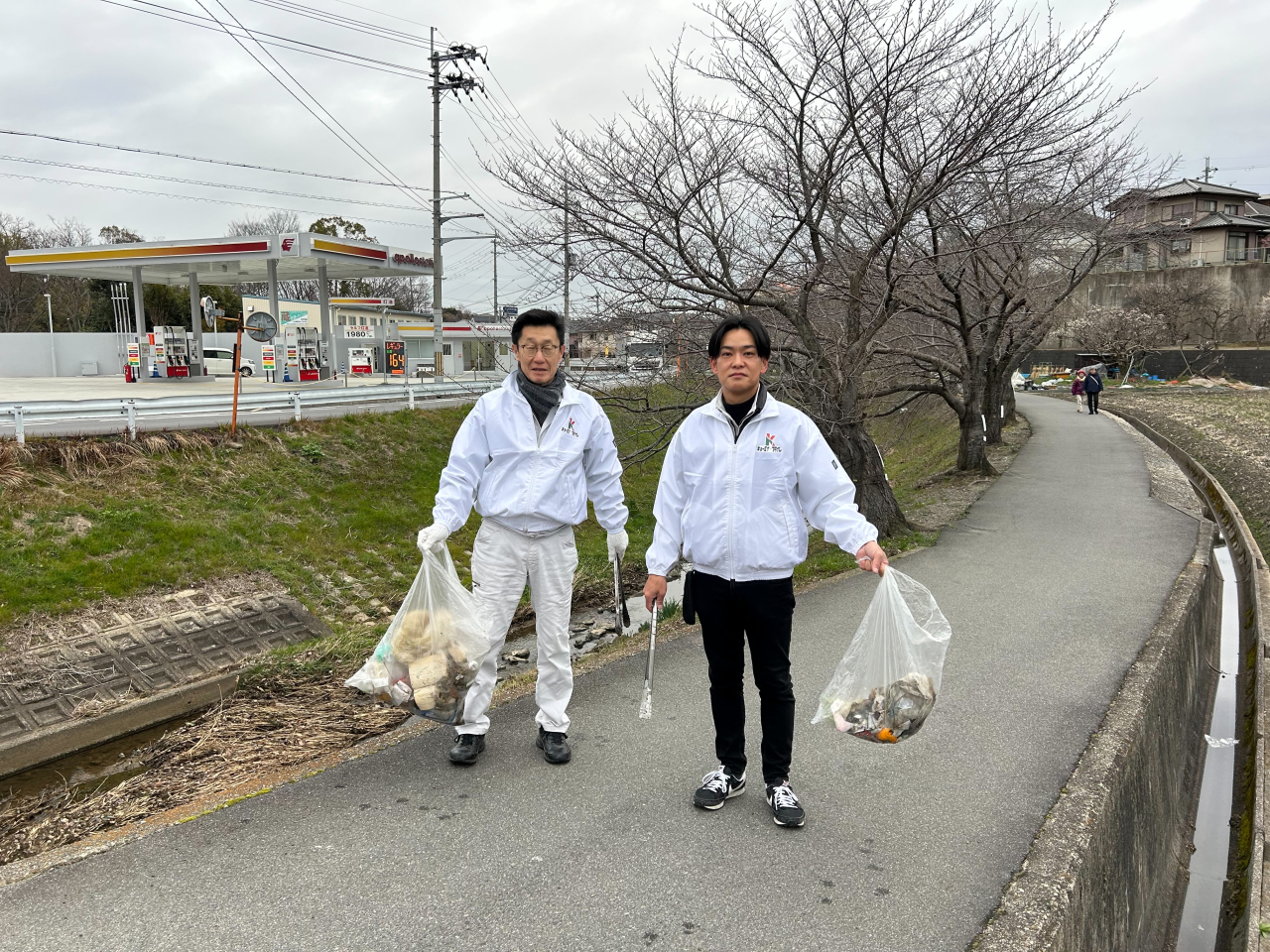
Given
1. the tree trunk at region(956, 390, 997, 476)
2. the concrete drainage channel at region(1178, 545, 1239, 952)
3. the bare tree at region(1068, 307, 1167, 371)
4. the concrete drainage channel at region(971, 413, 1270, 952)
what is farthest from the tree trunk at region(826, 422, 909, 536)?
the bare tree at region(1068, 307, 1167, 371)

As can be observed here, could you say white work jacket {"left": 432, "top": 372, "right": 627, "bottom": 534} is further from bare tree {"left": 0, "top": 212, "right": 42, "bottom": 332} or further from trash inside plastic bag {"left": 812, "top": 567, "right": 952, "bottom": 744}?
bare tree {"left": 0, "top": 212, "right": 42, "bottom": 332}

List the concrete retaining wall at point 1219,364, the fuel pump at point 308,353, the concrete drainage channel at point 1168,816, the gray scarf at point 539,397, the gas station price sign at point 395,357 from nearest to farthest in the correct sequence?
the concrete drainage channel at point 1168,816 → the gray scarf at point 539,397 → the fuel pump at point 308,353 → the gas station price sign at point 395,357 → the concrete retaining wall at point 1219,364

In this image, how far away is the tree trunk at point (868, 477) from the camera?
993 centimetres

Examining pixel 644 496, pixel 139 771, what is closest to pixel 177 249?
pixel 644 496

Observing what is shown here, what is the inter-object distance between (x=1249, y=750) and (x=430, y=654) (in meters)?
7.08

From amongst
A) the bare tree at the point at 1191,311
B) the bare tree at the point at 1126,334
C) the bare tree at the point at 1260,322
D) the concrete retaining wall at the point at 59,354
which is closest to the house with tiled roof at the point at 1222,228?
the bare tree at the point at 1191,311

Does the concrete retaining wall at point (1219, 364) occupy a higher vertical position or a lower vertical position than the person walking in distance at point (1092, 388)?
higher

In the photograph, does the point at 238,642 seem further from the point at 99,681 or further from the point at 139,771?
the point at 139,771

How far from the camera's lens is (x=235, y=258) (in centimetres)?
2317

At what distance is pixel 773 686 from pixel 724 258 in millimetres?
6258

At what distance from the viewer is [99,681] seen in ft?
23.6

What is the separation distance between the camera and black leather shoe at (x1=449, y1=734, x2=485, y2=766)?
3863 mm

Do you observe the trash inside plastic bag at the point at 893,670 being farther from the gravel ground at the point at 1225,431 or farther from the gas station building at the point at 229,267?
the gas station building at the point at 229,267

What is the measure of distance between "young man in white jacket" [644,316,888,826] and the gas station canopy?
21.7 metres
